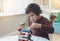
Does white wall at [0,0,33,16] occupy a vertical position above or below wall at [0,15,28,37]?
above

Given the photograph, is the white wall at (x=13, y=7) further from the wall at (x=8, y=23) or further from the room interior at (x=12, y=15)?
the wall at (x=8, y=23)

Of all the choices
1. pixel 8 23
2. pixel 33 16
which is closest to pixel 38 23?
pixel 33 16

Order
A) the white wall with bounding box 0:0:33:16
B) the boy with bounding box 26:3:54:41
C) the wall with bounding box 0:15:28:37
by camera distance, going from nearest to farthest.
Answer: the boy with bounding box 26:3:54:41 < the wall with bounding box 0:15:28:37 < the white wall with bounding box 0:0:33:16

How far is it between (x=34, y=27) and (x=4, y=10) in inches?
88.6

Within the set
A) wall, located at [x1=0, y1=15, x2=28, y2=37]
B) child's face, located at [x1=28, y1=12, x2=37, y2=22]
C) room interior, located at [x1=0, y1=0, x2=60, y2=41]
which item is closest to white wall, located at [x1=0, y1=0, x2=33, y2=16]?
room interior, located at [x1=0, y1=0, x2=60, y2=41]

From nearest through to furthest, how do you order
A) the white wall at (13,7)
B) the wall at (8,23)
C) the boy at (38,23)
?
the boy at (38,23)
the wall at (8,23)
the white wall at (13,7)

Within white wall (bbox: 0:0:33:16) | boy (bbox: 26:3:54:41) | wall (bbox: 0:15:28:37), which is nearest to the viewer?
boy (bbox: 26:3:54:41)

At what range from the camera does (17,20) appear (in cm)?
378

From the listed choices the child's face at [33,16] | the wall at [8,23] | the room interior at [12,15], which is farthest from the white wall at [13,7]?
the child's face at [33,16]

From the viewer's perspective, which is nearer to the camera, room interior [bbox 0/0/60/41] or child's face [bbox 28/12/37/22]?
child's face [bbox 28/12/37/22]

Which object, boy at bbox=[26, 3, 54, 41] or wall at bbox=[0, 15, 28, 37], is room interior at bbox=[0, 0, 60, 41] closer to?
wall at bbox=[0, 15, 28, 37]

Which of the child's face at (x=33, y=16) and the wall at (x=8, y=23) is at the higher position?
the child's face at (x=33, y=16)

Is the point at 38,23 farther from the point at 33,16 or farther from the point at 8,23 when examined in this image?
the point at 8,23

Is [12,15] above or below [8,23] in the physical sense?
above
